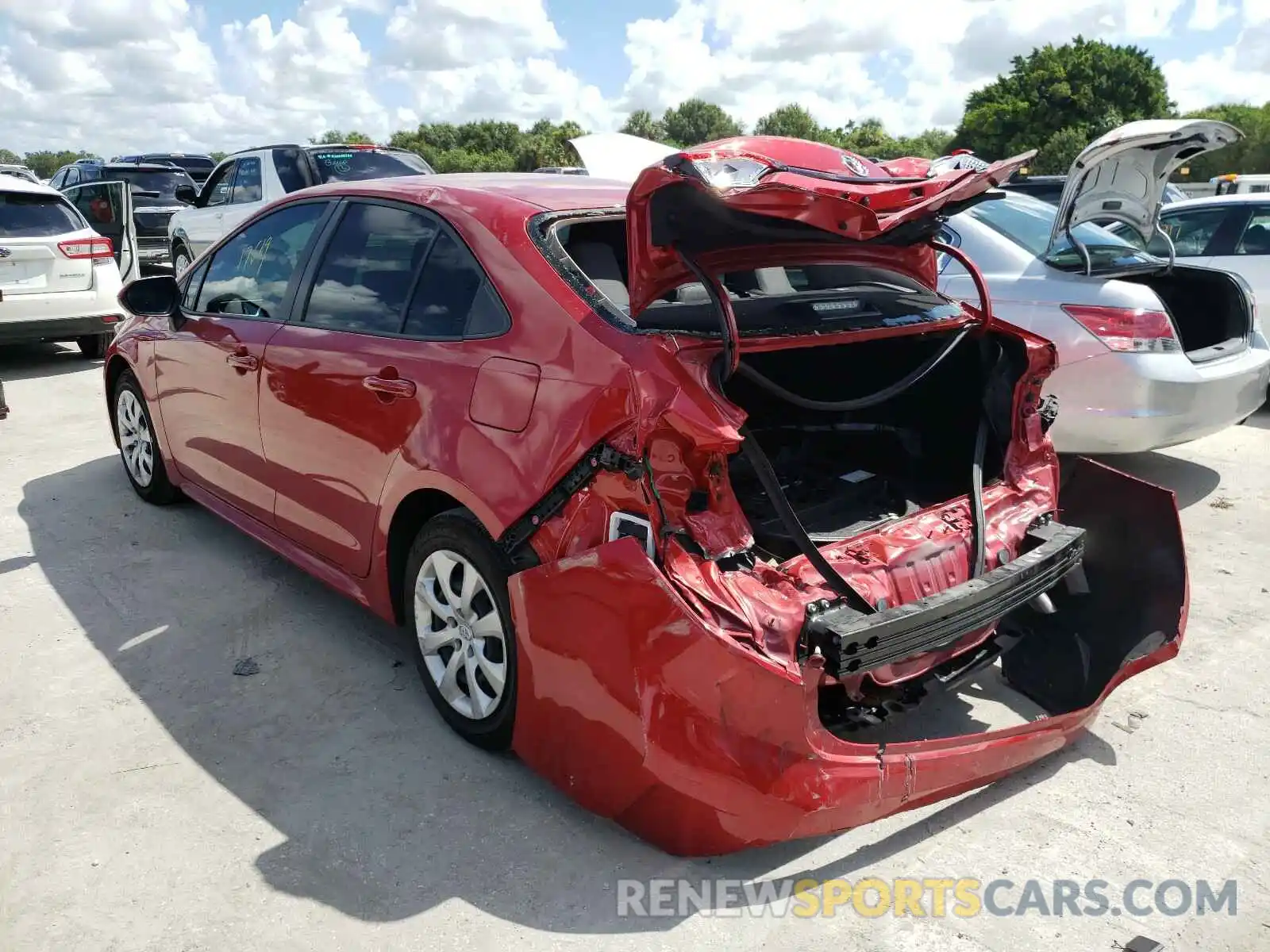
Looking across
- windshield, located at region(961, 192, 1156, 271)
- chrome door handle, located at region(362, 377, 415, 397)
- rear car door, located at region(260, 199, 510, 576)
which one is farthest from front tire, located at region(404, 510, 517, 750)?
windshield, located at region(961, 192, 1156, 271)

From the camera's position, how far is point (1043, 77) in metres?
51.9

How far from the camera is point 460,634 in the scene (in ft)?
10.0

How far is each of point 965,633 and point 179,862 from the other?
219cm

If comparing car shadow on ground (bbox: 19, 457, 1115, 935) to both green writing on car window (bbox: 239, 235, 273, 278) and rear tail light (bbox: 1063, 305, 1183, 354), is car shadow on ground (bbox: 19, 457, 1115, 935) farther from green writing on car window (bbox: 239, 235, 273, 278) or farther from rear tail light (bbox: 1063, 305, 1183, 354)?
rear tail light (bbox: 1063, 305, 1183, 354)

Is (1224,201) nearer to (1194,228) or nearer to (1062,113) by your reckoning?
(1194,228)

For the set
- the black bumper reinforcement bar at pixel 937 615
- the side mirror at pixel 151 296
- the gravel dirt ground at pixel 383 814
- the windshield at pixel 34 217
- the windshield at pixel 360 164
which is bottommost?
the gravel dirt ground at pixel 383 814

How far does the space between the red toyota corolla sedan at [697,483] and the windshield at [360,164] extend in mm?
6094

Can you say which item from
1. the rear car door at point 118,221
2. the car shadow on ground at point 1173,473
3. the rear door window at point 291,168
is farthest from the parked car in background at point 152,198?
the car shadow on ground at point 1173,473

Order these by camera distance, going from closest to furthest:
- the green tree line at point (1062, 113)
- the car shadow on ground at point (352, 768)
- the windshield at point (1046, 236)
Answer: the car shadow on ground at point (352, 768), the windshield at point (1046, 236), the green tree line at point (1062, 113)

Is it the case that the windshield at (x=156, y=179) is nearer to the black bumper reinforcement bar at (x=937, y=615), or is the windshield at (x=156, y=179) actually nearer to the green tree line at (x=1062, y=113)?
the black bumper reinforcement bar at (x=937, y=615)

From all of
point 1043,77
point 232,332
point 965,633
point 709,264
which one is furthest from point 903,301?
point 1043,77

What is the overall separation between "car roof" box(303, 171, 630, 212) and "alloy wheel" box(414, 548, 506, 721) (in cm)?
117

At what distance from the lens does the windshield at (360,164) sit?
9836 millimetres

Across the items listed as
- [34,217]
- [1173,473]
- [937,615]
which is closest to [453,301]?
[937,615]
